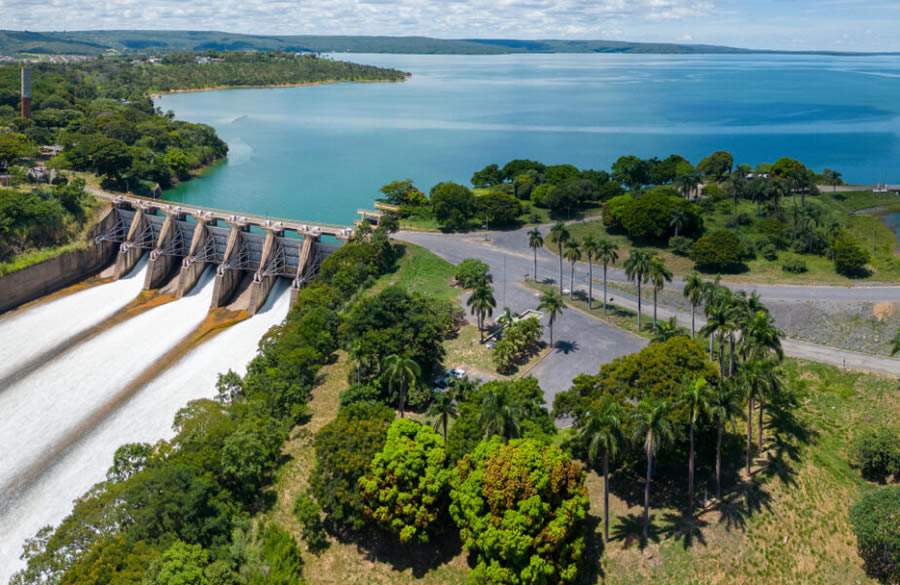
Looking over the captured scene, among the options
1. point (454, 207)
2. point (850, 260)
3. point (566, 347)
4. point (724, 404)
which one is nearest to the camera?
point (724, 404)

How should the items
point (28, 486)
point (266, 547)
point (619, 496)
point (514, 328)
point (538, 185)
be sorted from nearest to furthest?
1. point (266, 547)
2. point (619, 496)
3. point (28, 486)
4. point (514, 328)
5. point (538, 185)

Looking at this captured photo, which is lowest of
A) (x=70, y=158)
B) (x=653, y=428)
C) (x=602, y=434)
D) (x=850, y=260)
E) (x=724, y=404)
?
(x=602, y=434)

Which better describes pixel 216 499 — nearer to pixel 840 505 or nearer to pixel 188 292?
pixel 840 505

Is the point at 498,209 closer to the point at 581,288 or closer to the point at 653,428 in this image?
the point at 581,288

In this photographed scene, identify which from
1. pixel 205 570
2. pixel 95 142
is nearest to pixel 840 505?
pixel 205 570

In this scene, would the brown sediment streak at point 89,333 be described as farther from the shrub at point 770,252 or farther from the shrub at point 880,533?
the shrub at point 770,252

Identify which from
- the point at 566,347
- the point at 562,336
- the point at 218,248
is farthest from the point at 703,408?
the point at 218,248

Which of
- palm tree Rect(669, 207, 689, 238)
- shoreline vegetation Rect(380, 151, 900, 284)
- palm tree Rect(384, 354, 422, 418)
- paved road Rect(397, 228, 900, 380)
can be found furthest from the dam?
palm tree Rect(669, 207, 689, 238)
